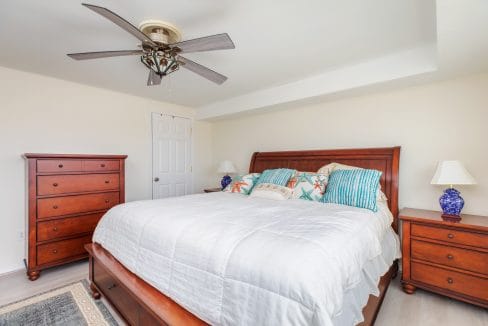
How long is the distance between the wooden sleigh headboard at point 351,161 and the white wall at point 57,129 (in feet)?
6.58

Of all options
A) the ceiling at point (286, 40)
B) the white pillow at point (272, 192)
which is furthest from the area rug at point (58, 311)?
the ceiling at point (286, 40)

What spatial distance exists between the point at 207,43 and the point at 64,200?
8.14ft

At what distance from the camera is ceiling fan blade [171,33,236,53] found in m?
1.55

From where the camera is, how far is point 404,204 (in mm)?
2672

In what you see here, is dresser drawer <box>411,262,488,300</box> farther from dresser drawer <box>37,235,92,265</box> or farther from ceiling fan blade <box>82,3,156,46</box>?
dresser drawer <box>37,235,92,265</box>

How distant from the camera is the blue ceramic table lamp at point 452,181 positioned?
205 centimetres

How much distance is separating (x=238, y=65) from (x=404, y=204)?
8.14 feet

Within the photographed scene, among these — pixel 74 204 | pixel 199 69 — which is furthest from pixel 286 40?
pixel 74 204

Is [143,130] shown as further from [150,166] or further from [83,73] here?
[83,73]

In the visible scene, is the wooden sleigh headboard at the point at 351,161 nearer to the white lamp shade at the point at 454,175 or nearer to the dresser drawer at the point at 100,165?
the white lamp shade at the point at 454,175

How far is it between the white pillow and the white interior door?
2070 mm

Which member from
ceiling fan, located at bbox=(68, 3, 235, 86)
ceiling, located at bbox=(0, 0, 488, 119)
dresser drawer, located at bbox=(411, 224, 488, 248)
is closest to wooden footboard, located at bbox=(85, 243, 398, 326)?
dresser drawer, located at bbox=(411, 224, 488, 248)

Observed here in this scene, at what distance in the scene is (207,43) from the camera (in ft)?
5.32

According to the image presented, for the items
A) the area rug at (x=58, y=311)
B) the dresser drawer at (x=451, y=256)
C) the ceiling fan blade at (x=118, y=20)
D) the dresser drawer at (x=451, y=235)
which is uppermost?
the ceiling fan blade at (x=118, y=20)
